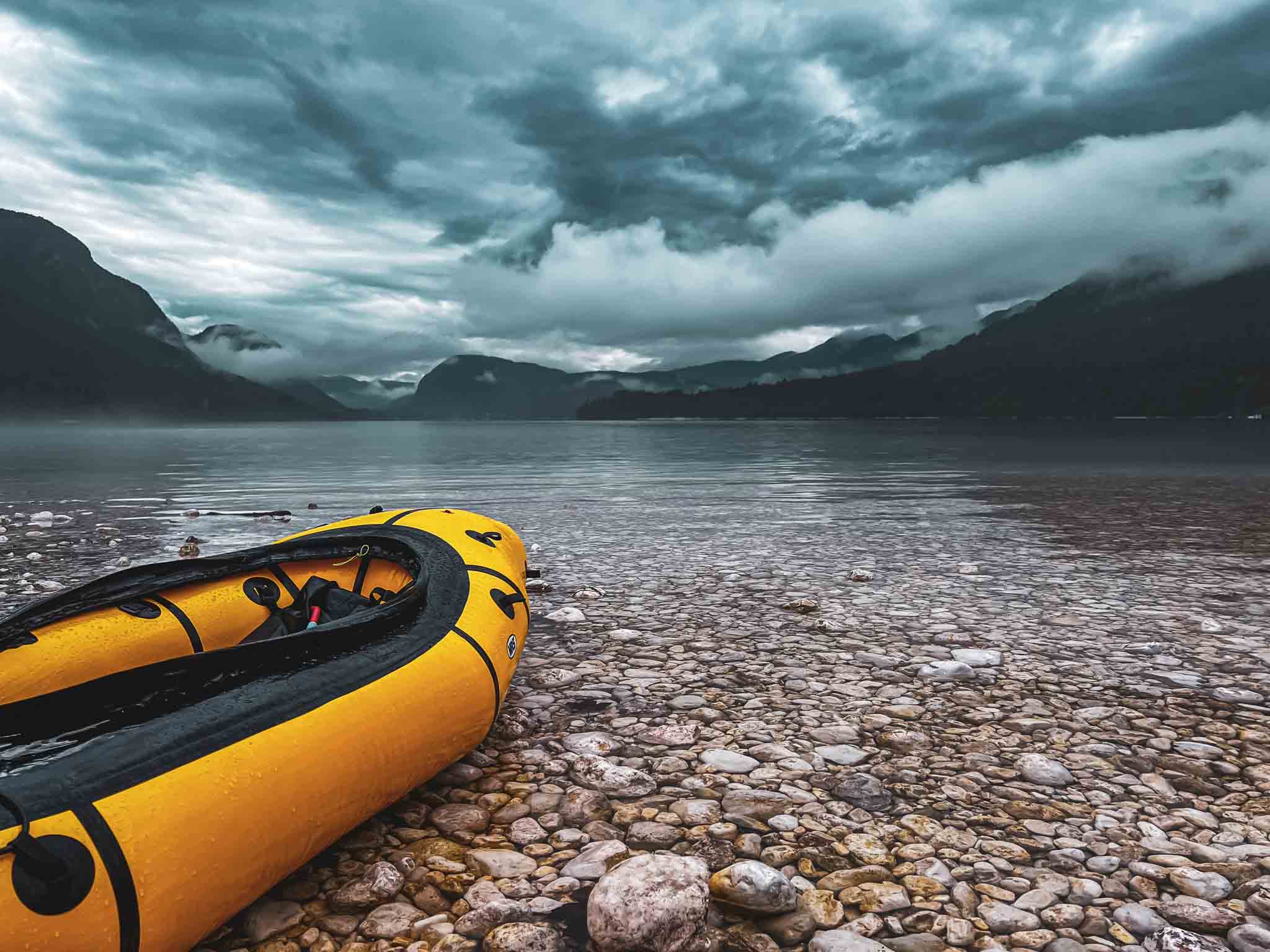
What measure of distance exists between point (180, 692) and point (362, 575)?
298cm

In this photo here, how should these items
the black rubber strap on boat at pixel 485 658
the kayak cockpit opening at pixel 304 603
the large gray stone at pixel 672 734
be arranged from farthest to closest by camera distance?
the kayak cockpit opening at pixel 304 603 → the large gray stone at pixel 672 734 → the black rubber strap on boat at pixel 485 658

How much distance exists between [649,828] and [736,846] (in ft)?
1.66

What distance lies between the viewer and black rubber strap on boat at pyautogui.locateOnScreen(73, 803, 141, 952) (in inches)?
111

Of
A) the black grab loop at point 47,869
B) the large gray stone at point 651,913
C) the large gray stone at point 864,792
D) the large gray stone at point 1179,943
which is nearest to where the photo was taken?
the black grab loop at point 47,869

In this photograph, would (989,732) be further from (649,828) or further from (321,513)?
(321,513)

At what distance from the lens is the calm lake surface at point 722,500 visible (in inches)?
578

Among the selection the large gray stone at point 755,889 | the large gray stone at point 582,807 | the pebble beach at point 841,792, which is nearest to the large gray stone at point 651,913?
the pebble beach at point 841,792

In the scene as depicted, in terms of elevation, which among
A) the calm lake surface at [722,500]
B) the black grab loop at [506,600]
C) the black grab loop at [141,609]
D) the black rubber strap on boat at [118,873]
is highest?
the black grab loop at [141,609]

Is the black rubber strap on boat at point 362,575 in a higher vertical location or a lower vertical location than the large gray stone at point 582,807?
higher

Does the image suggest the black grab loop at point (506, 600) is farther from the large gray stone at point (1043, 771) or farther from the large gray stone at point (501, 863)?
the large gray stone at point (1043, 771)

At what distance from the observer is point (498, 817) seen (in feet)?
Result: 14.6

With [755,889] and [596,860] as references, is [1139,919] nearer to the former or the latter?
[755,889]

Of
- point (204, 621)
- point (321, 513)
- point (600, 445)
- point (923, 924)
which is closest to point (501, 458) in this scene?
point (600, 445)

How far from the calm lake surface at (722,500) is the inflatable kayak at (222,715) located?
683 cm
